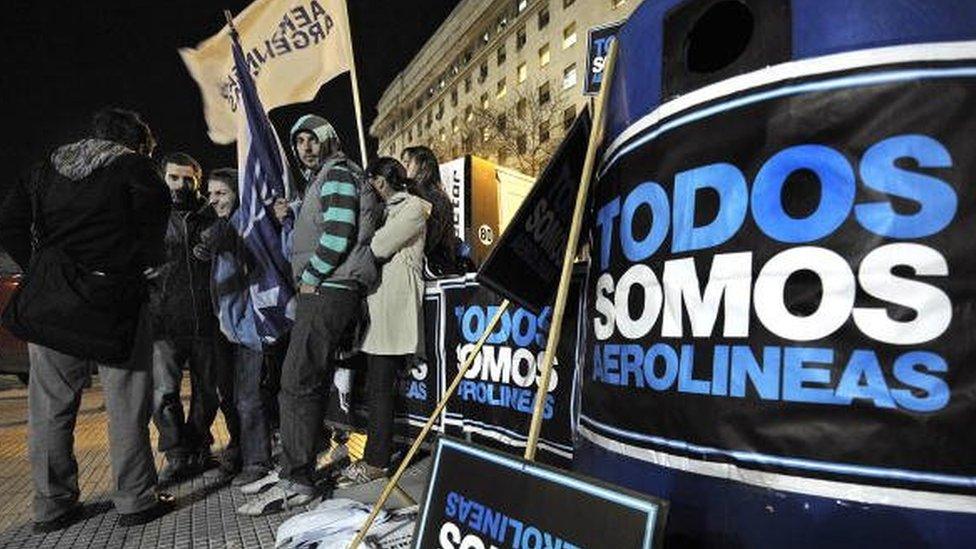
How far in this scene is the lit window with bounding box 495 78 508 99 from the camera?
49594mm

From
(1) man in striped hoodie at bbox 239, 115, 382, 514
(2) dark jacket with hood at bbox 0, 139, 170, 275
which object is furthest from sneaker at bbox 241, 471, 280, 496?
(2) dark jacket with hood at bbox 0, 139, 170, 275

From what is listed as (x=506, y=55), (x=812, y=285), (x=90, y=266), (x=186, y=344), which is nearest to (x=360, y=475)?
(x=186, y=344)

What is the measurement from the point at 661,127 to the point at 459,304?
2514 millimetres

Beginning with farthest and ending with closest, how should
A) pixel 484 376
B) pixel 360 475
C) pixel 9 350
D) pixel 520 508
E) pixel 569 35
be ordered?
1. pixel 569 35
2. pixel 9 350
3. pixel 360 475
4. pixel 484 376
5. pixel 520 508

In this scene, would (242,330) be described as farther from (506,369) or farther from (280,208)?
(506,369)

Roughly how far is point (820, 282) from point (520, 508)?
92 centimetres

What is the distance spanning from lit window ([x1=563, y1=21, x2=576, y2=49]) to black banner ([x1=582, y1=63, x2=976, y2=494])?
4247 centimetres

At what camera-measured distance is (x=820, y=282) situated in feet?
4.25

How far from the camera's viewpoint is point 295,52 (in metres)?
5.22

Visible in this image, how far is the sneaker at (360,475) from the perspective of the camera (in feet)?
13.1

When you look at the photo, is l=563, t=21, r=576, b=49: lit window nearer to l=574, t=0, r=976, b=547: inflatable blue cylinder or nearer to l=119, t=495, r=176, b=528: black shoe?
l=119, t=495, r=176, b=528: black shoe

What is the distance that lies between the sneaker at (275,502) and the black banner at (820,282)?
2.61 meters

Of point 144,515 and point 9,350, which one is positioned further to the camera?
point 9,350

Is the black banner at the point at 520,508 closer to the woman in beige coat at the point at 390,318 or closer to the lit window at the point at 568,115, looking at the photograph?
the woman in beige coat at the point at 390,318
